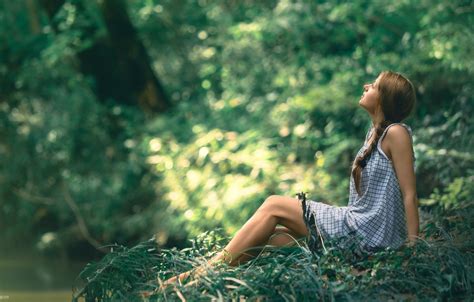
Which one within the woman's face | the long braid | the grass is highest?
the woman's face

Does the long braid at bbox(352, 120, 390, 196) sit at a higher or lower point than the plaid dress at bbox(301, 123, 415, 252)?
higher

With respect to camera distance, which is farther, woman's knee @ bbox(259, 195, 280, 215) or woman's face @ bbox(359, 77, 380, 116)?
woman's face @ bbox(359, 77, 380, 116)

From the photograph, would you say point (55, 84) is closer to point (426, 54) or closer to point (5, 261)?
point (5, 261)

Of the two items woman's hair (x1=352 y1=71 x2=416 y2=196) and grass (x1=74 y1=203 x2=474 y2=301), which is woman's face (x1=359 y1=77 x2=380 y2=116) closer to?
woman's hair (x1=352 y1=71 x2=416 y2=196)

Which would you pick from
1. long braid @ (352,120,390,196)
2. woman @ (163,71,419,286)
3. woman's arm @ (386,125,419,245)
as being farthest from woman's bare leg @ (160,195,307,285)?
woman's arm @ (386,125,419,245)

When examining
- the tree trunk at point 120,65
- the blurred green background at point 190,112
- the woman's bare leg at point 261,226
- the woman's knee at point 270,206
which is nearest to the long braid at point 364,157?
the woman's bare leg at point 261,226

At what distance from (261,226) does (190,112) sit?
23.4 ft

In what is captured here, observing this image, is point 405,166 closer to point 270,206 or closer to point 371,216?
point 371,216

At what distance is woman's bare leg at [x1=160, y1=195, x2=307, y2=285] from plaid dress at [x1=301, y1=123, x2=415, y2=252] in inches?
3.2

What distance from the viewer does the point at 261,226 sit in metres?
4.69

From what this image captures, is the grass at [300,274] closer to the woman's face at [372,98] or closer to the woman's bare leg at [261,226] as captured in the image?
the woman's bare leg at [261,226]

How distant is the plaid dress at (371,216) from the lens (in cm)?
475

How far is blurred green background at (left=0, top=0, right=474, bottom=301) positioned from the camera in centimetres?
907

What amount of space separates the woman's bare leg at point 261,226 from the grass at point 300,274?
7cm
